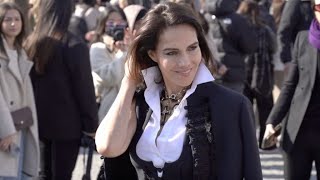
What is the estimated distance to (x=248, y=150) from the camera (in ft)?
8.98

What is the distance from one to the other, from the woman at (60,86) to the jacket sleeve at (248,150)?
2.59 meters

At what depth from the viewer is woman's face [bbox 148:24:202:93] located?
2746mm

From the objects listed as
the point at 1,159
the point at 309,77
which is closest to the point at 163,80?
the point at 309,77

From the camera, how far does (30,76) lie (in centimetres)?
535

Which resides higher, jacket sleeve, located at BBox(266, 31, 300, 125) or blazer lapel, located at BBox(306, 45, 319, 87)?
blazer lapel, located at BBox(306, 45, 319, 87)

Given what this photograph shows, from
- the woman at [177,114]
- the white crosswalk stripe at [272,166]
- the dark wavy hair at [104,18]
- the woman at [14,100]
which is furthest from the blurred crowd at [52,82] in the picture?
the white crosswalk stripe at [272,166]

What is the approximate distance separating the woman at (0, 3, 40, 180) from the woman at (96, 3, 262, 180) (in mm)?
2251

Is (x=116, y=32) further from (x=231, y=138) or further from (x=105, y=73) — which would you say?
(x=231, y=138)

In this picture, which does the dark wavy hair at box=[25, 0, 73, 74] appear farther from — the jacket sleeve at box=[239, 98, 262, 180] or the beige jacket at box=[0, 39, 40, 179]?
the jacket sleeve at box=[239, 98, 262, 180]

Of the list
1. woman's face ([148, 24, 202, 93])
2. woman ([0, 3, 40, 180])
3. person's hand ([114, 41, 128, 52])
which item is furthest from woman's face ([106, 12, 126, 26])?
woman's face ([148, 24, 202, 93])

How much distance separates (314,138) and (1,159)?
2.10 metres

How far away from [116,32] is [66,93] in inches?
27.4

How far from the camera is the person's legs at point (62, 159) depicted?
531 cm

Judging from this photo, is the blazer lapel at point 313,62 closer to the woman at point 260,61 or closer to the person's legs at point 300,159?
the person's legs at point 300,159
